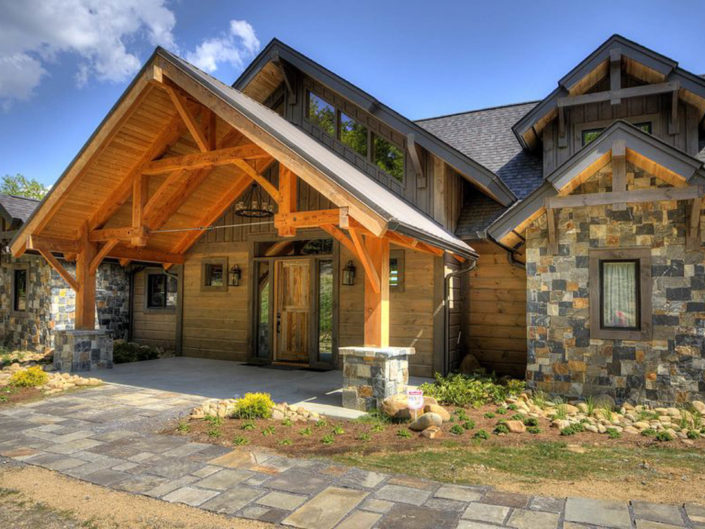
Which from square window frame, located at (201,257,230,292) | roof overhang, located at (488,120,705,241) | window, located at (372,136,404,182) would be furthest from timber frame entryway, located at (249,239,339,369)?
roof overhang, located at (488,120,705,241)

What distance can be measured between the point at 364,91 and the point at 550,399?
20.6 feet

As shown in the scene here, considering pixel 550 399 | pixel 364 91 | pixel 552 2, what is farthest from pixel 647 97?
pixel 550 399

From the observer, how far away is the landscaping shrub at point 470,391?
705 cm

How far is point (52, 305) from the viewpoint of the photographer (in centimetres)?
1234

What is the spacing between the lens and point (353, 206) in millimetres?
6137

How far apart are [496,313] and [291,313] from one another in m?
4.32

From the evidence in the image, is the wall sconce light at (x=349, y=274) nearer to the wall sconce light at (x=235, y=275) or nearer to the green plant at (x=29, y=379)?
the wall sconce light at (x=235, y=275)

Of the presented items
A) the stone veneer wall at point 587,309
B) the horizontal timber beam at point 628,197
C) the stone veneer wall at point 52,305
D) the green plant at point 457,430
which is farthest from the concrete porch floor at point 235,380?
the horizontal timber beam at point 628,197

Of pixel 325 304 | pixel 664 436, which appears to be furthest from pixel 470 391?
pixel 325 304

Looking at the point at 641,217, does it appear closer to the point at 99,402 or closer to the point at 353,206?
the point at 353,206

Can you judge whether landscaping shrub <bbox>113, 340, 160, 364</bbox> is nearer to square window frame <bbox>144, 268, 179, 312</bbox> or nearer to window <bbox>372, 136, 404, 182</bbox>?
square window frame <bbox>144, 268, 179, 312</bbox>

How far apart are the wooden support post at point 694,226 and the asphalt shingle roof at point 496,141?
3024mm

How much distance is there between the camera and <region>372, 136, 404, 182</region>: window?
974 centimetres

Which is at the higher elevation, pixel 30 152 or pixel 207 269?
pixel 30 152
